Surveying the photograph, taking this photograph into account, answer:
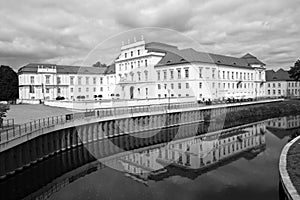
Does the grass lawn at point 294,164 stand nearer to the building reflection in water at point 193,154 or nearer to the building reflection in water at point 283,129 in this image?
the building reflection in water at point 193,154

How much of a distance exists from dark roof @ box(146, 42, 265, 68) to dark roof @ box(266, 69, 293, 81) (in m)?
10.5

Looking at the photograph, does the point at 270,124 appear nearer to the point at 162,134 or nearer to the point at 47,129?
the point at 162,134

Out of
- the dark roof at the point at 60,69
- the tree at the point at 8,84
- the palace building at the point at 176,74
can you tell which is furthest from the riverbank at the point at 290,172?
the tree at the point at 8,84

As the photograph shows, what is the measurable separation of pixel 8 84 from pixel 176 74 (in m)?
36.8

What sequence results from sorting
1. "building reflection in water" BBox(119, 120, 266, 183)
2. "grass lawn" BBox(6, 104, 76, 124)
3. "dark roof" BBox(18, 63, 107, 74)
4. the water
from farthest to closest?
1. "dark roof" BBox(18, 63, 107, 74)
2. "grass lawn" BBox(6, 104, 76, 124)
3. "building reflection in water" BBox(119, 120, 266, 183)
4. the water

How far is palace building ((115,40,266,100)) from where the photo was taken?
51.8m

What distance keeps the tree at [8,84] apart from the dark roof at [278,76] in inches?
2798

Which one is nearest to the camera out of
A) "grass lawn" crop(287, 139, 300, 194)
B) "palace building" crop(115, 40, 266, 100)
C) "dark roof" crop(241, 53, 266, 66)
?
"grass lawn" crop(287, 139, 300, 194)

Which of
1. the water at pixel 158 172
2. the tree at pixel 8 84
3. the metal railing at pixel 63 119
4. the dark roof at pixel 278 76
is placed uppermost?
the dark roof at pixel 278 76

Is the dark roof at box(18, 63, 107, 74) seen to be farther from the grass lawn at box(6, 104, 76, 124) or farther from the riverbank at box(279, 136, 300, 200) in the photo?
the riverbank at box(279, 136, 300, 200)

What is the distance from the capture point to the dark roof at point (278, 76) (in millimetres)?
82812

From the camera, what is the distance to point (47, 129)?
65.2 ft

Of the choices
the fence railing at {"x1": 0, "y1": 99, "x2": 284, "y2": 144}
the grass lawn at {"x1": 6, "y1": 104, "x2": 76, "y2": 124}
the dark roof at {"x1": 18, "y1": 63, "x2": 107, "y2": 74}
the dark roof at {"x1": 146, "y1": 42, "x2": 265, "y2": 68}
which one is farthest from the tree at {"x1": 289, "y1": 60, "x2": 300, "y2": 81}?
the grass lawn at {"x1": 6, "y1": 104, "x2": 76, "y2": 124}

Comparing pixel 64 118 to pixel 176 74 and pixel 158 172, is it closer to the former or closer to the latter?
pixel 158 172
